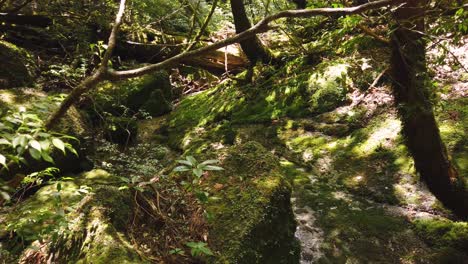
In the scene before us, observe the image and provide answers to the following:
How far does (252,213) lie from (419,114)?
222 cm

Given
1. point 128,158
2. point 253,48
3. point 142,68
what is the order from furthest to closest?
point 253,48 < point 128,158 < point 142,68

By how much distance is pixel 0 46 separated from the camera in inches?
271

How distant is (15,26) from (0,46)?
2.24m

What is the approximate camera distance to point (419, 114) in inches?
156

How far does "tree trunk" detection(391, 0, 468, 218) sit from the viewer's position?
3.71 metres

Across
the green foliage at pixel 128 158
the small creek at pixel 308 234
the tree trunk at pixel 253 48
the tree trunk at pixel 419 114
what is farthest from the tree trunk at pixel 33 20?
the tree trunk at pixel 419 114

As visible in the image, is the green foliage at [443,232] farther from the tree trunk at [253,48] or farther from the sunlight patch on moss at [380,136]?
the tree trunk at [253,48]

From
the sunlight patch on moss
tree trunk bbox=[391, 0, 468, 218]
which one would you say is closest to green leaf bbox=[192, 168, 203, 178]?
tree trunk bbox=[391, 0, 468, 218]

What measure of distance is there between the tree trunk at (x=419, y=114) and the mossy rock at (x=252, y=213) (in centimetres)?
166

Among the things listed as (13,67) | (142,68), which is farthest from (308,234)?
(13,67)

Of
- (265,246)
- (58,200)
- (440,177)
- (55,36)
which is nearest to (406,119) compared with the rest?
(440,177)

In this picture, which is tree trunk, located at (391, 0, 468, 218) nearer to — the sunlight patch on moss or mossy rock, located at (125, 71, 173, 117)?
the sunlight patch on moss

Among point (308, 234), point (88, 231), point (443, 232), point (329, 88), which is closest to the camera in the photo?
point (88, 231)

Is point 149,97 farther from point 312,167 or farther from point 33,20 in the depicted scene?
point 312,167
